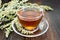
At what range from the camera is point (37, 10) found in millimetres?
709

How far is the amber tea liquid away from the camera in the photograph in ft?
2.15

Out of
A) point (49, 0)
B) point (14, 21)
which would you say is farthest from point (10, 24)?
point (49, 0)

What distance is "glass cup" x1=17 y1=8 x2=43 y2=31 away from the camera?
0.65 meters

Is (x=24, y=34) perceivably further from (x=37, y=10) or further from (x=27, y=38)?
(x=37, y=10)

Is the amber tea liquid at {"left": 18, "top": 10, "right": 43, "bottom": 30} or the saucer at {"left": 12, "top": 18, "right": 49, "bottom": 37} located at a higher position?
the amber tea liquid at {"left": 18, "top": 10, "right": 43, "bottom": 30}

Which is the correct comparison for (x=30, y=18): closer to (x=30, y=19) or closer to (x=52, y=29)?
(x=30, y=19)

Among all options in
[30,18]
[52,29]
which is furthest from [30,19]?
[52,29]

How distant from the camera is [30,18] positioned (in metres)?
0.65

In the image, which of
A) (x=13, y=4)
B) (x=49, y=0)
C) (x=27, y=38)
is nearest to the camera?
(x=27, y=38)

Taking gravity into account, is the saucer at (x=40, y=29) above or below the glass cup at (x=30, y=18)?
below

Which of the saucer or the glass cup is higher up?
the glass cup

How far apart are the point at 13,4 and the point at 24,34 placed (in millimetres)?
203

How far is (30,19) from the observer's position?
2.13 ft

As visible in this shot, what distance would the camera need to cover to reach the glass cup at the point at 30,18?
0.65 metres
